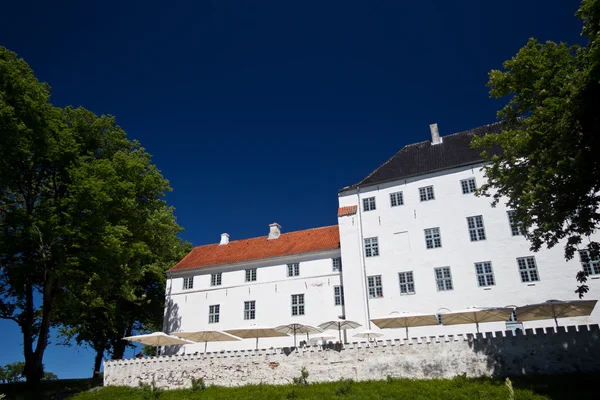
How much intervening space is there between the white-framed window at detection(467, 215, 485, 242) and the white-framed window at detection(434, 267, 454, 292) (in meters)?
2.38

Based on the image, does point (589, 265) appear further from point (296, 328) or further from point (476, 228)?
point (296, 328)

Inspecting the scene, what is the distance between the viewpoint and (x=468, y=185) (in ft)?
85.5

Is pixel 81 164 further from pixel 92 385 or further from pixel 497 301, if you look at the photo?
pixel 497 301

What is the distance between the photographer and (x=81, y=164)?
23.3 metres

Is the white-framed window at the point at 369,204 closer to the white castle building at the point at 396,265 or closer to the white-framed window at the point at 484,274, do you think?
the white castle building at the point at 396,265

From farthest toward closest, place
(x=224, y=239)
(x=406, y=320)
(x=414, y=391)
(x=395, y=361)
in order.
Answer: (x=224, y=239), (x=406, y=320), (x=395, y=361), (x=414, y=391)

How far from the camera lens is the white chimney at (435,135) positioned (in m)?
30.3

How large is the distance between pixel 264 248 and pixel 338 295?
25.4 feet

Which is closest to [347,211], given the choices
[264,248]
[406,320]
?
[264,248]

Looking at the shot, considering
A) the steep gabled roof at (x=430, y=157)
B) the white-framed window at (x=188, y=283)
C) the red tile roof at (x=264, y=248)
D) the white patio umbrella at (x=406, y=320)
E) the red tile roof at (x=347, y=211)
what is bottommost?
the white patio umbrella at (x=406, y=320)

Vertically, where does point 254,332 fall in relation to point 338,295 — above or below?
below

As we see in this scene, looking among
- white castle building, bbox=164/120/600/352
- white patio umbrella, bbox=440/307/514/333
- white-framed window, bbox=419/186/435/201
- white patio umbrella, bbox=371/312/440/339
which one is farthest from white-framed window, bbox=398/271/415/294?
white-framed window, bbox=419/186/435/201

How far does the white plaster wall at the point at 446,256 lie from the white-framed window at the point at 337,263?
1273mm

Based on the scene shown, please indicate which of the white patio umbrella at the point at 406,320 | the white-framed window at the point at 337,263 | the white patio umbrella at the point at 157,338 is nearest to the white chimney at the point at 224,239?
the white-framed window at the point at 337,263
